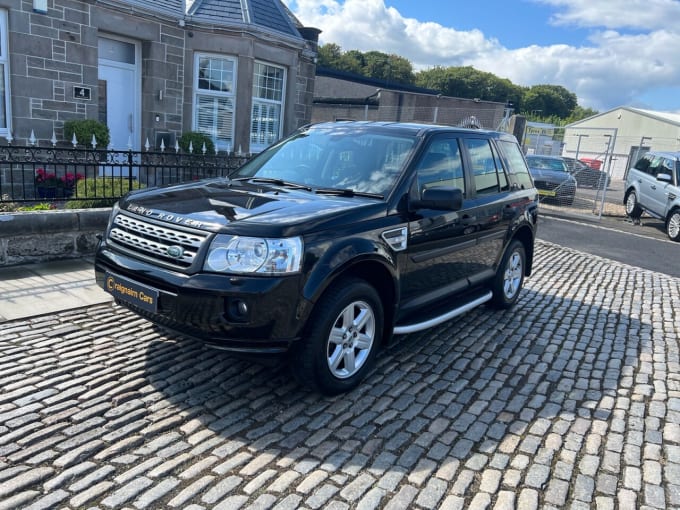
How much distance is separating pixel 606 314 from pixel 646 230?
31.9 feet

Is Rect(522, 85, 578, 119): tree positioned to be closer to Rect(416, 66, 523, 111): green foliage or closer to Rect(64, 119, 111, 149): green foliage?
Rect(416, 66, 523, 111): green foliage

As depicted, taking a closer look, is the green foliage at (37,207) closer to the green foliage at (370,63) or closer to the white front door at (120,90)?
the white front door at (120,90)

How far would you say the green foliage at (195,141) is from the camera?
12.1m

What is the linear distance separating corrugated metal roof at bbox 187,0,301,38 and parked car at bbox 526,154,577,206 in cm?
936

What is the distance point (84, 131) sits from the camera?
10125mm

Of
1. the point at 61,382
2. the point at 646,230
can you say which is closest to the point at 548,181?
the point at 646,230

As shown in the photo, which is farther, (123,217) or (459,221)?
(459,221)

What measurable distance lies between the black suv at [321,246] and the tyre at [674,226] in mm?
9724

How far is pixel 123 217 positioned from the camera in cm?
396

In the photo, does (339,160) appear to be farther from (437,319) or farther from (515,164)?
(515,164)

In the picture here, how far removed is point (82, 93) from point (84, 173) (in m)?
2.76

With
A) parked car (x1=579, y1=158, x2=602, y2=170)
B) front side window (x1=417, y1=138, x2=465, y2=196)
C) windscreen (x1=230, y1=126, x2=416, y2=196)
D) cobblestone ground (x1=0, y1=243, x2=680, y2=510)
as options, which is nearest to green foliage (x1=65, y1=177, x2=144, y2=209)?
cobblestone ground (x1=0, y1=243, x2=680, y2=510)

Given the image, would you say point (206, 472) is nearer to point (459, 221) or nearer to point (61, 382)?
point (61, 382)

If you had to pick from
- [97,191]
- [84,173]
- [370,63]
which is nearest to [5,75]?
[84,173]
